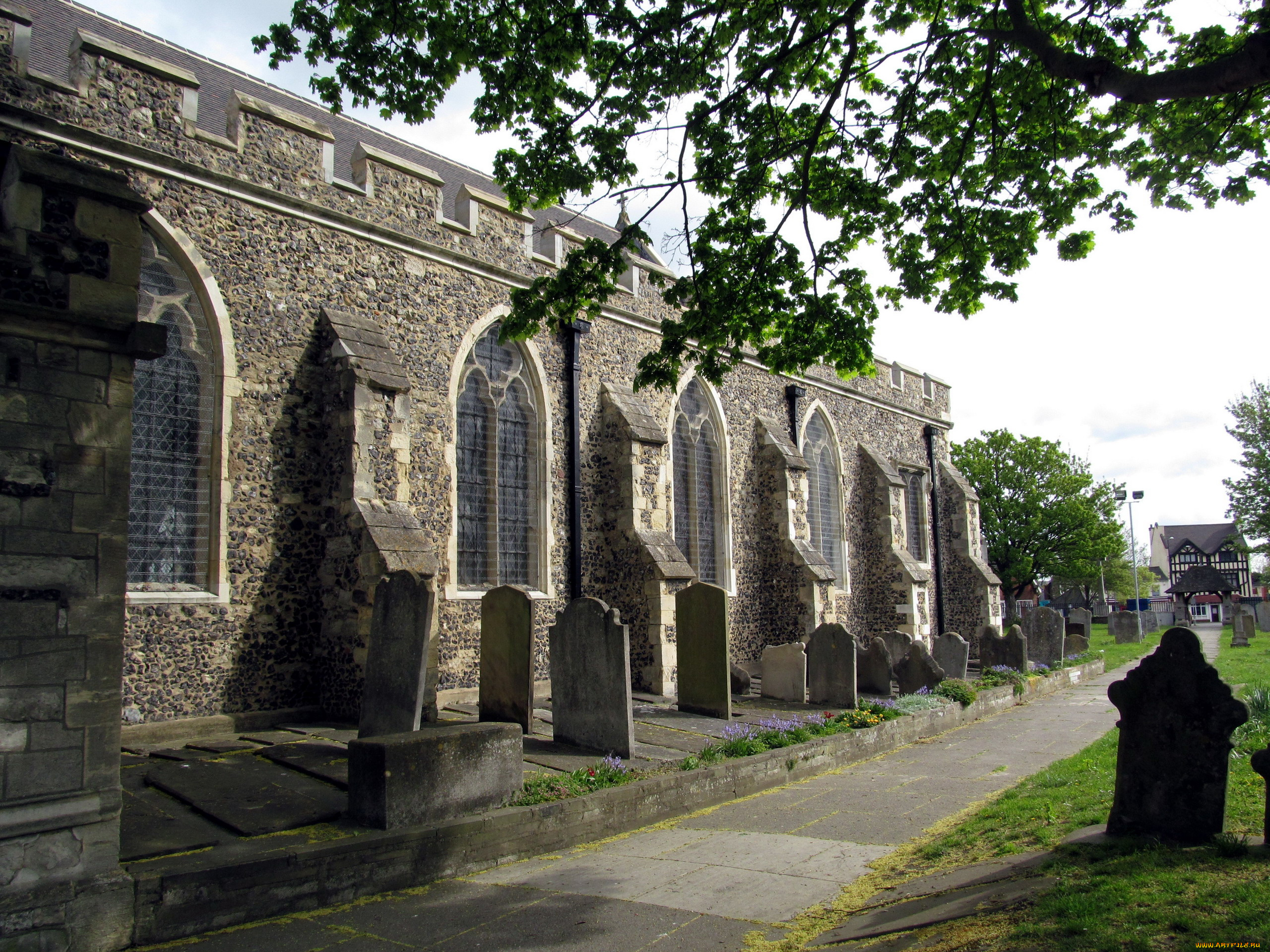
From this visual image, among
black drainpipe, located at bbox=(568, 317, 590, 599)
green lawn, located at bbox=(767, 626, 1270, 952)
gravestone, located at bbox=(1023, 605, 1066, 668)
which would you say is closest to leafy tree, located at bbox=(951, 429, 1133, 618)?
gravestone, located at bbox=(1023, 605, 1066, 668)

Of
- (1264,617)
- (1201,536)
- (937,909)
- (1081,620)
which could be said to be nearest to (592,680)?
(937,909)

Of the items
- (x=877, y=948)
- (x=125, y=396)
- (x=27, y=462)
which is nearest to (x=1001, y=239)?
(x=877, y=948)

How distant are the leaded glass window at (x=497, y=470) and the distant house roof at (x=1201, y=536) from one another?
70948 mm

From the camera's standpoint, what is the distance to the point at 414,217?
11508 mm

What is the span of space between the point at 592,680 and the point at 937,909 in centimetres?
473

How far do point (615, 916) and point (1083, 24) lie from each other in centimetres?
720

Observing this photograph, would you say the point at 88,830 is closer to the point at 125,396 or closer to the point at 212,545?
the point at 125,396

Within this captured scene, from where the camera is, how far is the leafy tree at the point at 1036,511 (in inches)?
1414

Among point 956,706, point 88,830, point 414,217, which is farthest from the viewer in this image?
point 956,706

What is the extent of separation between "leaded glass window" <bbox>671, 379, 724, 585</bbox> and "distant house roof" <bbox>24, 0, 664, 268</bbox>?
177 inches

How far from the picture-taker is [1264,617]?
34281 millimetres

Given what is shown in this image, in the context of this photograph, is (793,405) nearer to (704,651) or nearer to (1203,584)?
(704,651)

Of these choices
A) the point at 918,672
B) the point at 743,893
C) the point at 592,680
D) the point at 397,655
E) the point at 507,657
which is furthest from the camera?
the point at 918,672

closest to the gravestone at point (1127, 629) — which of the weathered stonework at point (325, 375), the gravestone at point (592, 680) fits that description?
the weathered stonework at point (325, 375)
